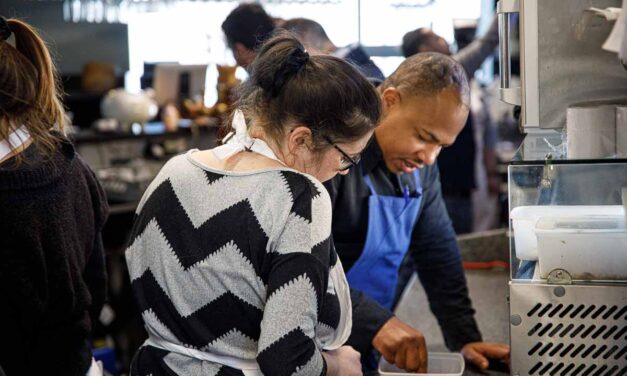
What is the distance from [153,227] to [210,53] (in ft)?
15.1

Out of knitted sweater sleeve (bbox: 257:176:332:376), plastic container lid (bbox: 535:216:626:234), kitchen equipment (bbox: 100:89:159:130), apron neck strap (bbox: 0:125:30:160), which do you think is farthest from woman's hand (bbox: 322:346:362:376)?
kitchen equipment (bbox: 100:89:159:130)

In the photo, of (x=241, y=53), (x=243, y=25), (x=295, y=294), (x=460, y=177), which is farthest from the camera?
(x=460, y=177)

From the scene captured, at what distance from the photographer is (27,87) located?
5.09 ft

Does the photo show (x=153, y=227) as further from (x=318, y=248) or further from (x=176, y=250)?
(x=318, y=248)

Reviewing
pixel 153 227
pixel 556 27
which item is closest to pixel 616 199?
pixel 556 27

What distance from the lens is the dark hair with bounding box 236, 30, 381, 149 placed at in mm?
1164

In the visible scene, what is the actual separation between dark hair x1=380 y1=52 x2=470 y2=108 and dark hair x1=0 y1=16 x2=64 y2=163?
689 mm

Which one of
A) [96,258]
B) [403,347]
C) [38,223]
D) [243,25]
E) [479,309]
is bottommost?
[479,309]

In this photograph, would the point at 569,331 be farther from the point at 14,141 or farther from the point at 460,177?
the point at 460,177

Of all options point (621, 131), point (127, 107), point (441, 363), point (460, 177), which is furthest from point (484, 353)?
point (127, 107)

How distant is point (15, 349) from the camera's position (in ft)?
5.14

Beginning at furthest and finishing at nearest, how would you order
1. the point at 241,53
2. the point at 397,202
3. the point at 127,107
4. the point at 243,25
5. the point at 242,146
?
the point at 127,107 → the point at 243,25 → the point at 241,53 → the point at 397,202 → the point at 242,146

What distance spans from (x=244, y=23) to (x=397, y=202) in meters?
0.66

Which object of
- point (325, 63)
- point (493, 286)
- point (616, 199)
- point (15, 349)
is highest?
point (325, 63)
